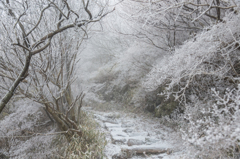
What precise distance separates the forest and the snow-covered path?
25 mm

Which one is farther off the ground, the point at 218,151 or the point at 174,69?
the point at 174,69

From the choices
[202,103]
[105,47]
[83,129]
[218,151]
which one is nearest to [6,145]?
[83,129]

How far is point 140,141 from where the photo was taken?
Result: 13.7 ft

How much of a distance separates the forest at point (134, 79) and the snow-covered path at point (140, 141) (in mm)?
25

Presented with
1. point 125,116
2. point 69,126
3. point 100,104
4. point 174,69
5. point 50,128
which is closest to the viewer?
point 174,69

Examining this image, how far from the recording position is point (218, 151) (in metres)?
1.82

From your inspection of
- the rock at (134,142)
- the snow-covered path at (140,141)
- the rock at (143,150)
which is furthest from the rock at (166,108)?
the rock at (143,150)

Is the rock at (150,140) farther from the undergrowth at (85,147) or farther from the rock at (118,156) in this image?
the undergrowth at (85,147)

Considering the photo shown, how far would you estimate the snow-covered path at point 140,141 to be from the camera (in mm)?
3643

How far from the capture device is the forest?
2.18 meters

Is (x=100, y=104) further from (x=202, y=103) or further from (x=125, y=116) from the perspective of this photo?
(x=202, y=103)

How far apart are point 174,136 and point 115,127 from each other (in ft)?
6.72

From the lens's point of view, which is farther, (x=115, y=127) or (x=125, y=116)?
(x=125, y=116)

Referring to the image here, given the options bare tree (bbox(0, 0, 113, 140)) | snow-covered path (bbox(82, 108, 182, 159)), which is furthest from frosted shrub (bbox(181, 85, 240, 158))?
bare tree (bbox(0, 0, 113, 140))
